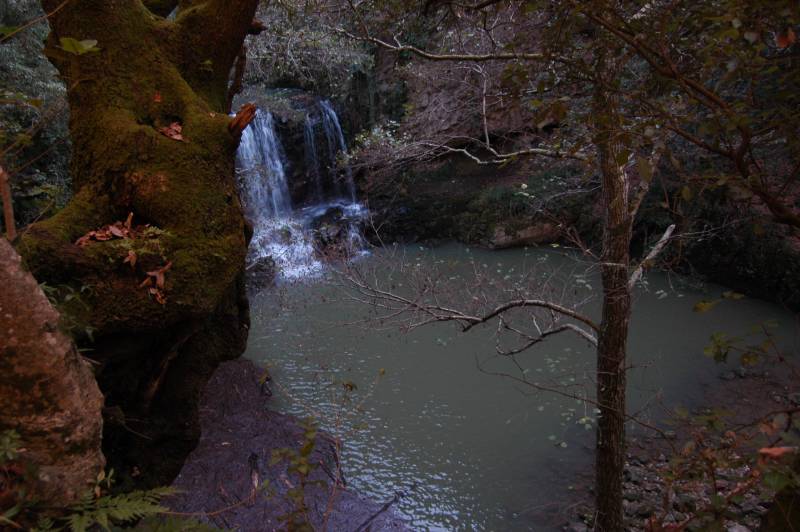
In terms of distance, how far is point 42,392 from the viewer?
4.53ft

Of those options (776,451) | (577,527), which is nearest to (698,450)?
(577,527)

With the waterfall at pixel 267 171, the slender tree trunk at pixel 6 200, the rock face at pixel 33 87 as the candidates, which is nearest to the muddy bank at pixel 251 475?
the slender tree trunk at pixel 6 200

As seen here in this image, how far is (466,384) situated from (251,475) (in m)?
3.11

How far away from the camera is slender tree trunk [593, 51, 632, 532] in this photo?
387cm

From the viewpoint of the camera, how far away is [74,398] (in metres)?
1.46

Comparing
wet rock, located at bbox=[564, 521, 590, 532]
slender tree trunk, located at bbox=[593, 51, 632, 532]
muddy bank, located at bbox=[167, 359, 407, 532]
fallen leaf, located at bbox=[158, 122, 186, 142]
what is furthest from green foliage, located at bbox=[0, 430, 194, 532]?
wet rock, located at bbox=[564, 521, 590, 532]

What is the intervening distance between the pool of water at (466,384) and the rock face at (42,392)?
258 cm

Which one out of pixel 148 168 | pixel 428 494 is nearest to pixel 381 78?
pixel 428 494

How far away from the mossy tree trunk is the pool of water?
1.72 m

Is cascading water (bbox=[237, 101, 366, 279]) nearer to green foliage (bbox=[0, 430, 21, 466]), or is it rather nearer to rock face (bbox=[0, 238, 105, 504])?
rock face (bbox=[0, 238, 105, 504])

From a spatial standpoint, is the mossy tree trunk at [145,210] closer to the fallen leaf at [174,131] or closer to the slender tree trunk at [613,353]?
the fallen leaf at [174,131]

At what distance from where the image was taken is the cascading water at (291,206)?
11.1m

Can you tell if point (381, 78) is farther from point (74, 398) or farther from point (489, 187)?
point (74, 398)

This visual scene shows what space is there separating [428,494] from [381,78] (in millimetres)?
11507
